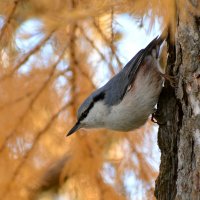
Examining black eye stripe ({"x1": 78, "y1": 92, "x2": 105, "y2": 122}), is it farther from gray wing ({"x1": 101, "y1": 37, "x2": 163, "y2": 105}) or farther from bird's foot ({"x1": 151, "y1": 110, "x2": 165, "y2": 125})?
bird's foot ({"x1": 151, "y1": 110, "x2": 165, "y2": 125})

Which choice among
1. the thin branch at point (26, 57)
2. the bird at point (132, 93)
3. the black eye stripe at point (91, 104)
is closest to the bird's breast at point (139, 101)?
the bird at point (132, 93)

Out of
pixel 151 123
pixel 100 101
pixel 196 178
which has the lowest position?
pixel 196 178

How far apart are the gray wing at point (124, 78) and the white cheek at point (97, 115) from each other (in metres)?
0.10

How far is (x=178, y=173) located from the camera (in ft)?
7.25

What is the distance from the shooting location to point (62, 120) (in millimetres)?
2637

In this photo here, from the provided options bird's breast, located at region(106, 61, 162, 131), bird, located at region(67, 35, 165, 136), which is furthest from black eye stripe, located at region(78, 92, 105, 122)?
bird's breast, located at region(106, 61, 162, 131)

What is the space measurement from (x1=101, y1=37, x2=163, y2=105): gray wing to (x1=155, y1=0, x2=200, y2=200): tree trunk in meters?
0.21

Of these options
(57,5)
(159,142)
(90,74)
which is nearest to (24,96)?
(90,74)

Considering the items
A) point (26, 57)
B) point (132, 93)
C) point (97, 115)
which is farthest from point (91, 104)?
point (26, 57)

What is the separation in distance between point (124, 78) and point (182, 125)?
0.50m

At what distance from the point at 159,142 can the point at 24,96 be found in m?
0.68

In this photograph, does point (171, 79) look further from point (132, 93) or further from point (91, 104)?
point (91, 104)

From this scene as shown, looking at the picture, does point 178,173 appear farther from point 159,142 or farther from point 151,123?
point 151,123

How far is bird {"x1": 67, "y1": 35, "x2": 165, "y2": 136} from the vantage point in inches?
104
